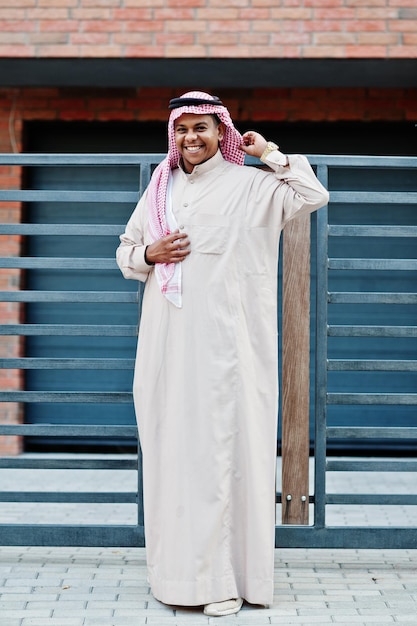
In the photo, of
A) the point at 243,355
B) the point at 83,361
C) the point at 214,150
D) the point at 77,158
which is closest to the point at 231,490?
the point at 243,355

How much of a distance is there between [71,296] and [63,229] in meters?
0.34

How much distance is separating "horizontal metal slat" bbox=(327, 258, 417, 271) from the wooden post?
14cm

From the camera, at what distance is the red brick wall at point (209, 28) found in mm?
6387

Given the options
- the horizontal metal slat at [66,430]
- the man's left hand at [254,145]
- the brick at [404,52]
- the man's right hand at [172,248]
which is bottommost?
the horizontal metal slat at [66,430]

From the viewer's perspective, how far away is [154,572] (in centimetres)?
351

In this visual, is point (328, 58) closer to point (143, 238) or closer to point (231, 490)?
point (143, 238)

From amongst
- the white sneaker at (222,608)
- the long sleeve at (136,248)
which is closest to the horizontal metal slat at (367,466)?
the white sneaker at (222,608)

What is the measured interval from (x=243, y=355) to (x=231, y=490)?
564 millimetres

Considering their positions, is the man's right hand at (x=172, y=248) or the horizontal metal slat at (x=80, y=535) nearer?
the man's right hand at (x=172, y=248)

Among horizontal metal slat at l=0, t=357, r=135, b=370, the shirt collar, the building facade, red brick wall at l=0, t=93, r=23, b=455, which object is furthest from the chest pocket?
red brick wall at l=0, t=93, r=23, b=455

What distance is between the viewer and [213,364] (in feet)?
11.3

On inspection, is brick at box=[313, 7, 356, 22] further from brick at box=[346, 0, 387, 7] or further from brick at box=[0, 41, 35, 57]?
brick at box=[0, 41, 35, 57]

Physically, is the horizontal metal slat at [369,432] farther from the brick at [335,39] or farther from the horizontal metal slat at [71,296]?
the brick at [335,39]

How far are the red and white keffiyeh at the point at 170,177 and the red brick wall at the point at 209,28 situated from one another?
3082 millimetres
